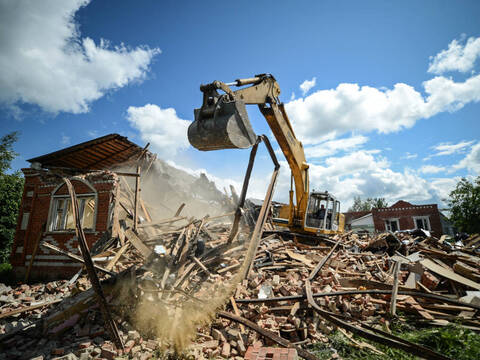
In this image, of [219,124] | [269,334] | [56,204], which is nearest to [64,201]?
[56,204]

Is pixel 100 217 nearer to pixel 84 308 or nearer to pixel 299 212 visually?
pixel 84 308

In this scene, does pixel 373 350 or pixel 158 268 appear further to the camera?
pixel 158 268

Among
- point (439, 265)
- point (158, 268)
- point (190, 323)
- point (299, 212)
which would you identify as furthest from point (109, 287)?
point (439, 265)

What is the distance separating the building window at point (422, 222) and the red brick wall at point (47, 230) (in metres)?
31.2

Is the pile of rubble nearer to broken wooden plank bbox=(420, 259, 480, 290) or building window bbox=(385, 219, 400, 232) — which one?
broken wooden plank bbox=(420, 259, 480, 290)

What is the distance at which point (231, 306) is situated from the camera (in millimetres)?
4395

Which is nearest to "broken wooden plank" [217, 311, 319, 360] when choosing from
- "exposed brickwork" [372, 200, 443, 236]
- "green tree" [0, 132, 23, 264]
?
"green tree" [0, 132, 23, 264]

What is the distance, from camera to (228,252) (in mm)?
6391

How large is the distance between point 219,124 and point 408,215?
3180 cm

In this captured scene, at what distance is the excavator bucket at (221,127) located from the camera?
3.52 m

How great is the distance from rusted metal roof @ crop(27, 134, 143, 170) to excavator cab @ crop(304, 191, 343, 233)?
26.6ft

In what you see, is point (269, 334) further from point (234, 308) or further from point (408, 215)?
point (408, 215)

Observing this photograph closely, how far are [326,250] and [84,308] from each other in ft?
21.9

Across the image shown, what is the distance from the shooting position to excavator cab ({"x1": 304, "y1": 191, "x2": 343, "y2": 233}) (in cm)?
929
